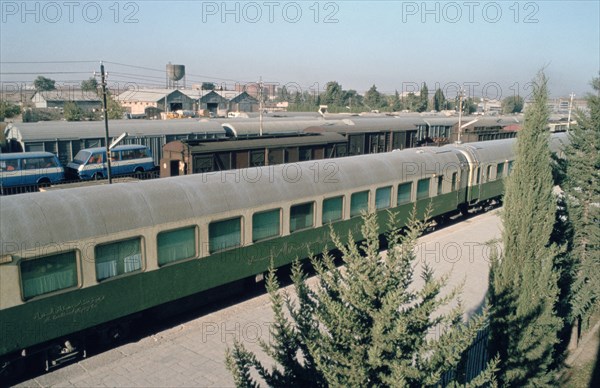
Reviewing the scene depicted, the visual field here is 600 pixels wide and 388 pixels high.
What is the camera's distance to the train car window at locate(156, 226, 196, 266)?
10931mm

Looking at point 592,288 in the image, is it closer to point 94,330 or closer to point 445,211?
point 445,211

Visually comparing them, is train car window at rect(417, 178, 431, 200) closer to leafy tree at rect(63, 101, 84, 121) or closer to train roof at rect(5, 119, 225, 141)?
train roof at rect(5, 119, 225, 141)

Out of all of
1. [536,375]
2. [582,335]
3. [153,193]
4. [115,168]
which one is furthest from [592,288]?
[115,168]

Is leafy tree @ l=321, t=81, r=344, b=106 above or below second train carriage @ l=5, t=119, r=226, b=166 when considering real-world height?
above

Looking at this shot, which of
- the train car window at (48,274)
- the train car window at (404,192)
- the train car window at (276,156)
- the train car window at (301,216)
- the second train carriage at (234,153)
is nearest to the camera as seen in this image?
the train car window at (48,274)

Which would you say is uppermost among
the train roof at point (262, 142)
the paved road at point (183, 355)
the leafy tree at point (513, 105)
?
the leafy tree at point (513, 105)

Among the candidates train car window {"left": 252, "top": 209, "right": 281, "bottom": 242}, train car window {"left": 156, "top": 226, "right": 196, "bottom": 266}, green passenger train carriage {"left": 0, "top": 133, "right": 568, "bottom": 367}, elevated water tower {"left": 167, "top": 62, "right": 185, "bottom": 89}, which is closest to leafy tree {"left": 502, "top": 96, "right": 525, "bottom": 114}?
elevated water tower {"left": 167, "top": 62, "right": 185, "bottom": 89}

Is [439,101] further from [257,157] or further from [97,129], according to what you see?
[257,157]

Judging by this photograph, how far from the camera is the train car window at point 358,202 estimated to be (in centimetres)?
1633

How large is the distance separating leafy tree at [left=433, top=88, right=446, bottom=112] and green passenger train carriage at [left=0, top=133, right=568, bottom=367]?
97556mm

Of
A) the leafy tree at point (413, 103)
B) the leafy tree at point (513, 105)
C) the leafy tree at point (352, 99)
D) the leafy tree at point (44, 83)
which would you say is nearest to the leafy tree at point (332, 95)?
the leafy tree at point (352, 99)

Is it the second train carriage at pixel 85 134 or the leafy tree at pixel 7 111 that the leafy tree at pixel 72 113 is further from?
the second train carriage at pixel 85 134

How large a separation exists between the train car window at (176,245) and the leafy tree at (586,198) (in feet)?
36.2

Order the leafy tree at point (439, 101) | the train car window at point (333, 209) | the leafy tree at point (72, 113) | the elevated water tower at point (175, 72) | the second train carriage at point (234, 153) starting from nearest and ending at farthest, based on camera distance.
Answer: the train car window at point (333, 209), the second train carriage at point (234, 153), the leafy tree at point (72, 113), the elevated water tower at point (175, 72), the leafy tree at point (439, 101)
